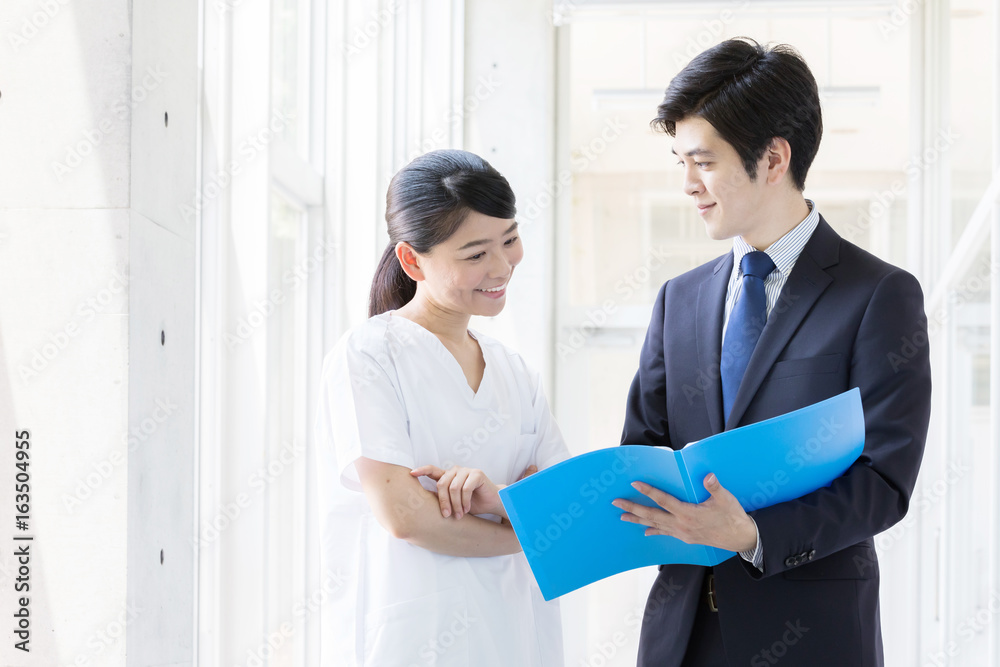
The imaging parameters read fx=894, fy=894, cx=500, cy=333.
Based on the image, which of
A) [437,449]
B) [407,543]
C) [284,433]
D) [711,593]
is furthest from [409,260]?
[284,433]

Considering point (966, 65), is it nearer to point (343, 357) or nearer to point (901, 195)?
point (901, 195)

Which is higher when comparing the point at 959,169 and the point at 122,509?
the point at 959,169

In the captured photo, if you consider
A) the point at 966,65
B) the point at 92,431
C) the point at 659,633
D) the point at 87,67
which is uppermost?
the point at 966,65

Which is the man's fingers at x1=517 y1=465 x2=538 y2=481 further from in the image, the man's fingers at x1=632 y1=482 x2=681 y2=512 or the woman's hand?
the man's fingers at x1=632 y1=482 x2=681 y2=512

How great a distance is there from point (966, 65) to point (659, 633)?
8.77ft

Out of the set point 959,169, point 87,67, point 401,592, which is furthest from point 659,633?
point 959,169

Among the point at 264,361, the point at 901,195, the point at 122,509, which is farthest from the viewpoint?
the point at 901,195

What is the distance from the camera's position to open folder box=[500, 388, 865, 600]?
3.97 ft

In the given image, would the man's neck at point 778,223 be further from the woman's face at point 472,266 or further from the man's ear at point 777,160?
the woman's face at point 472,266

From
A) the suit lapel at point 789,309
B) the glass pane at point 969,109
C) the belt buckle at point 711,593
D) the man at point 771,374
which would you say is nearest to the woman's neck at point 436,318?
the man at point 771,374

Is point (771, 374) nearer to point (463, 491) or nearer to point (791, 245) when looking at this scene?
point (791, 245)

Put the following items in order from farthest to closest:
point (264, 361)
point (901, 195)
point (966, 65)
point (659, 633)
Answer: point (901, 195) → point (966, 65) → point (264, 361) → point (659, 633)

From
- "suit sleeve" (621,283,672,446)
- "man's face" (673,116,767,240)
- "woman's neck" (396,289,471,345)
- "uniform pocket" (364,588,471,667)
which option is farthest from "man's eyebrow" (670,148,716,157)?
"uniform pocket" (364,588,471,667)

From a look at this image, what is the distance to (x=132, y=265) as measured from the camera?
3.87 ft
